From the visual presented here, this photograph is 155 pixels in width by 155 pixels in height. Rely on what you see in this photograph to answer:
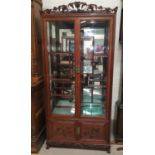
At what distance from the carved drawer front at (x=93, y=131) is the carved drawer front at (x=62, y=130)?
16cm

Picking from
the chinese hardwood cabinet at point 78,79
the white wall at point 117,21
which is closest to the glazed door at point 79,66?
the chinese hardwood cabinet at point 78,79

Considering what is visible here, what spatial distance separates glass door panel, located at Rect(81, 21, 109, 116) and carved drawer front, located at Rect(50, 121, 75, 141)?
0.26 meters

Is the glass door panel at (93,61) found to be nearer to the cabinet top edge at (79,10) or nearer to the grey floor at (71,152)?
the cabinet top edge at (79,10)

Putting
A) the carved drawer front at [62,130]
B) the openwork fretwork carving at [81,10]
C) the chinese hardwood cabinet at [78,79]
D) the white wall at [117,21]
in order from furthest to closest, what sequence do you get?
the white wall at [117,21] → the carved drawer front at [62,130] → the chinese hardwood cabinet at [78,79] → the openwork fretwork carving at [81,10]

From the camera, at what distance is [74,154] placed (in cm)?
216

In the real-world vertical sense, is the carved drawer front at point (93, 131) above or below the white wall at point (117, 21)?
below

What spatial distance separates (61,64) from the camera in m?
2.34

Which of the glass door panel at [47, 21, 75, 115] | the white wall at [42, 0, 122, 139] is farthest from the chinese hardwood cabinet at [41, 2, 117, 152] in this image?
the white wall at [42, 0, 122, 139]

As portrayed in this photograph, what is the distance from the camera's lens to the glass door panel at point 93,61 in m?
2.19
